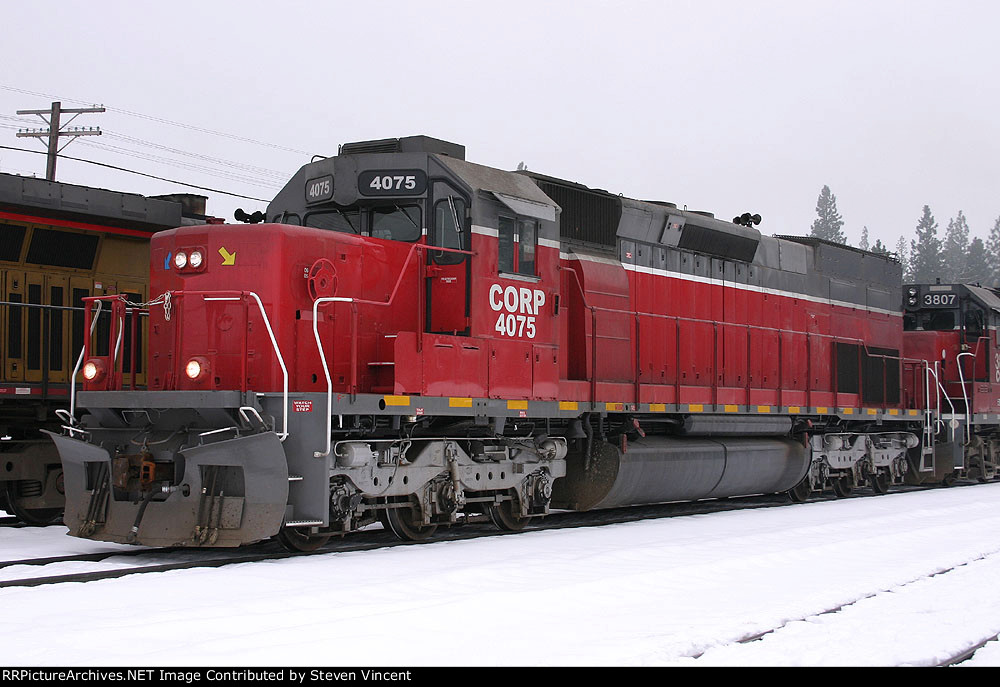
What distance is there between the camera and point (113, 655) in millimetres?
4820

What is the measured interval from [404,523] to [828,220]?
331 ft

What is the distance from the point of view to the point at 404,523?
30.8ft

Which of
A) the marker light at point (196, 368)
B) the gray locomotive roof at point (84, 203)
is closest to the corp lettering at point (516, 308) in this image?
the marker light at point (196, 368)

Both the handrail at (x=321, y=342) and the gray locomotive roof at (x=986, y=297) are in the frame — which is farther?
the gray locomotive roof at (x=986, y=297)

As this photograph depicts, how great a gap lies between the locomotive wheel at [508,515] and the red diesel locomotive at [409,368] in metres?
0.03

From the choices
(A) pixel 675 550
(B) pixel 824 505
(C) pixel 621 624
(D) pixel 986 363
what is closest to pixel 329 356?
(A) pixel 675 550

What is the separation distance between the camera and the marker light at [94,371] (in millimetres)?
8984

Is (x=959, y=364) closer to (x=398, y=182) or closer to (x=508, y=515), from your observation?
(x=508, y=515)

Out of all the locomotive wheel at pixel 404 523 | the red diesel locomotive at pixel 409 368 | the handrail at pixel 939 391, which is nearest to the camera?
the red diesel locomotive at pixel 409 368

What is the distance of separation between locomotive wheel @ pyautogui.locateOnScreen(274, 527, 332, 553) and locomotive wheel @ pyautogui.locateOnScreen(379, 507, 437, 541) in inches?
28.2

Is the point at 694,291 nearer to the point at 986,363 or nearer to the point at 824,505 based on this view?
the point at 824,505

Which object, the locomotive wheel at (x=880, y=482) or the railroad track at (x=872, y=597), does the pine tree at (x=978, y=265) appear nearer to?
the locomotive wheel at (x=880, y=482)

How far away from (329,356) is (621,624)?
3.96 meters

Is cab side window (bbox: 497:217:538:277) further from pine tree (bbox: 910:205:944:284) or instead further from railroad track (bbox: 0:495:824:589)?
pine tree (bbox: 910:205:944:284)
